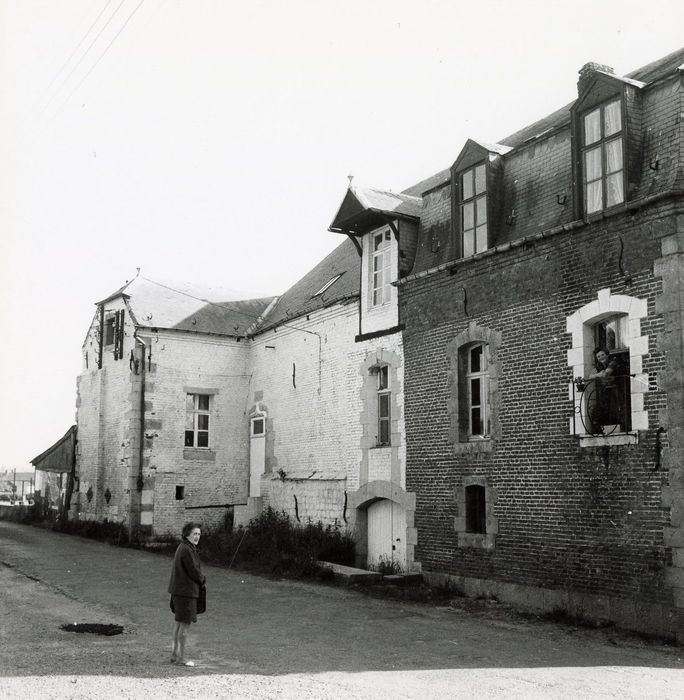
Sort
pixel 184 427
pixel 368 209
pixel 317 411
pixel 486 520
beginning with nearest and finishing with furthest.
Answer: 1. pixel 486 520
2. pixel 368 209
3. pixel 317 411
4. pixel 184 427

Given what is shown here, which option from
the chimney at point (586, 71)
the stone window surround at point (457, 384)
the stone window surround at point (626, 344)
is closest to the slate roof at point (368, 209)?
the stone window surround at point (457, 384)

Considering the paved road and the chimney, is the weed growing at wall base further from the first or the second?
the chimney

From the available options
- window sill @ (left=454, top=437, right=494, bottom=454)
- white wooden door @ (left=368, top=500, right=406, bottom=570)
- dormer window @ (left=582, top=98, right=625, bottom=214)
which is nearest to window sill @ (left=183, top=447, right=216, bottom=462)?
white wooden door @ (left=368, top=500, right=406, bottom=570)

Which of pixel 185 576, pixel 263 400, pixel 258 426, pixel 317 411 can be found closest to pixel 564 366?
pixel 185 576

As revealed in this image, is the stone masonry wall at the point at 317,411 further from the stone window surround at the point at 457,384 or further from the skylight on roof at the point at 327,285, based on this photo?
the stone window surround at the point at 457,384

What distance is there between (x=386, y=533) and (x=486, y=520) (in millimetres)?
3386

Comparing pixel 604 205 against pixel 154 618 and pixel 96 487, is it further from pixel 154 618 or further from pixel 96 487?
pixel 96 487

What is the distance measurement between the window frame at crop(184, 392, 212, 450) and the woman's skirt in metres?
15.2

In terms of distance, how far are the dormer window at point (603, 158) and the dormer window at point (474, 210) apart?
2.27 meters

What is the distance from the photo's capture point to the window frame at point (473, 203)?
14477 millimetres

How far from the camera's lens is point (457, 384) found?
14.8m

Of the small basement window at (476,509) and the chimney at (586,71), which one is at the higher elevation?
the chimney at (586,71)

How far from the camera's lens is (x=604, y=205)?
12195 mm

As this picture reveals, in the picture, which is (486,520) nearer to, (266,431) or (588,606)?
(588,606)
